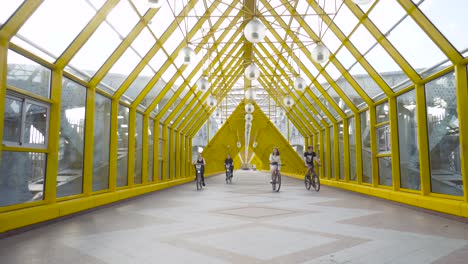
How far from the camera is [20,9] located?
5.73m

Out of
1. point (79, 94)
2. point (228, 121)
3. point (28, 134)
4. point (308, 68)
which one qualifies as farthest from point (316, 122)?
point (28, 134)

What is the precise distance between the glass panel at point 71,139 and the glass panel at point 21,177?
2.49 feet

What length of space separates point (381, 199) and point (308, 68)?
7.33 meters

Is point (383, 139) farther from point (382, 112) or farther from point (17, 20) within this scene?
point (17, 20)

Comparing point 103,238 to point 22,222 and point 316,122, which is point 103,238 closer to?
point 22,222

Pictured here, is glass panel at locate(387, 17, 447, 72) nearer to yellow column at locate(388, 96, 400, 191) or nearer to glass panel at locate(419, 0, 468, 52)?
glass panel at locate(419, 0, 468, 52)

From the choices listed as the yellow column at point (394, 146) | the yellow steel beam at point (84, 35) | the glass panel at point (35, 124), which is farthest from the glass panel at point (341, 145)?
the glass panel at point (35, 124)

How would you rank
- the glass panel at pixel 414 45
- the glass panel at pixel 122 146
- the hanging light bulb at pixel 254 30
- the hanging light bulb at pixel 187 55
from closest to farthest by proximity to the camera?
the hanging light bulb at pixel 254 30 < the glass panel at pixel 414 45 < the hanging light bulb at pixel 187 55 < the glass panel at pixel 122 146

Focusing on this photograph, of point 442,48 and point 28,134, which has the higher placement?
point 442,48

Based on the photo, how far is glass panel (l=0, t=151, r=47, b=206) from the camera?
610 centimetres

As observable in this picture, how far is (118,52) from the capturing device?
9328 mm

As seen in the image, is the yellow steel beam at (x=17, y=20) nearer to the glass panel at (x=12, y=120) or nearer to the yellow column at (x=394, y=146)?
the glass panel at (x=12, y=120)

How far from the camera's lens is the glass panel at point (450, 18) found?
22.8ft

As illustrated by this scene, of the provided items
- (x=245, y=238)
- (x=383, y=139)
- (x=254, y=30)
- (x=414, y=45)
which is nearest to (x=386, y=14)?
(x=414, y=45)
